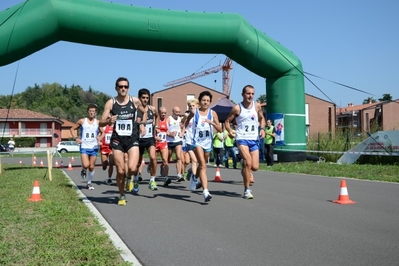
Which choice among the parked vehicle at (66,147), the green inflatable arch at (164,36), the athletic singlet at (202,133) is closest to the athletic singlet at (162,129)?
the athletic singlet at (202,133)

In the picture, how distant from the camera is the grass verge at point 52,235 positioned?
4.64 metres

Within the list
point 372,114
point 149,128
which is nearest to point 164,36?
point 149,128

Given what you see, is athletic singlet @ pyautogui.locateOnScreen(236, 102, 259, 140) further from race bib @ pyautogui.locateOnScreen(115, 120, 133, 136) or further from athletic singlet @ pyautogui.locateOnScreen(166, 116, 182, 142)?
athletic singlet @ pyautogui.locateOnScreen(166, 116, 182, 142)

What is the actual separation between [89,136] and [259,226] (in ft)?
21.1

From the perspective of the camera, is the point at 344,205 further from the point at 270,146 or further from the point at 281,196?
the point at 270,146

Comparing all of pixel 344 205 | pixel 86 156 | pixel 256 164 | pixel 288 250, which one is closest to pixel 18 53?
pixel 86 156

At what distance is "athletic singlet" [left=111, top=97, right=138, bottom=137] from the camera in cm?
855

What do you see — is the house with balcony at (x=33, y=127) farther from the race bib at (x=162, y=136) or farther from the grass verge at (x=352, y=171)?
the race bib at (x=162, y=136)

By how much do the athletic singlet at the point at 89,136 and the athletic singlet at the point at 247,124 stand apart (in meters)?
3.81

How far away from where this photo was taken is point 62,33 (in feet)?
54.9

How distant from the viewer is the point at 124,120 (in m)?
8.58

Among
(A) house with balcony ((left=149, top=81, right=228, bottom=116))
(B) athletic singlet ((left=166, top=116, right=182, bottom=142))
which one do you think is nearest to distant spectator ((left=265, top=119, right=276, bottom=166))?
(B) athletic singlet ((left=166, top=116, right=182, bottom=142))

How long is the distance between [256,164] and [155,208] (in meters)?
2.40

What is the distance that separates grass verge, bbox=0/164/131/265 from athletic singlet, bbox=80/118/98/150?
2779mm
